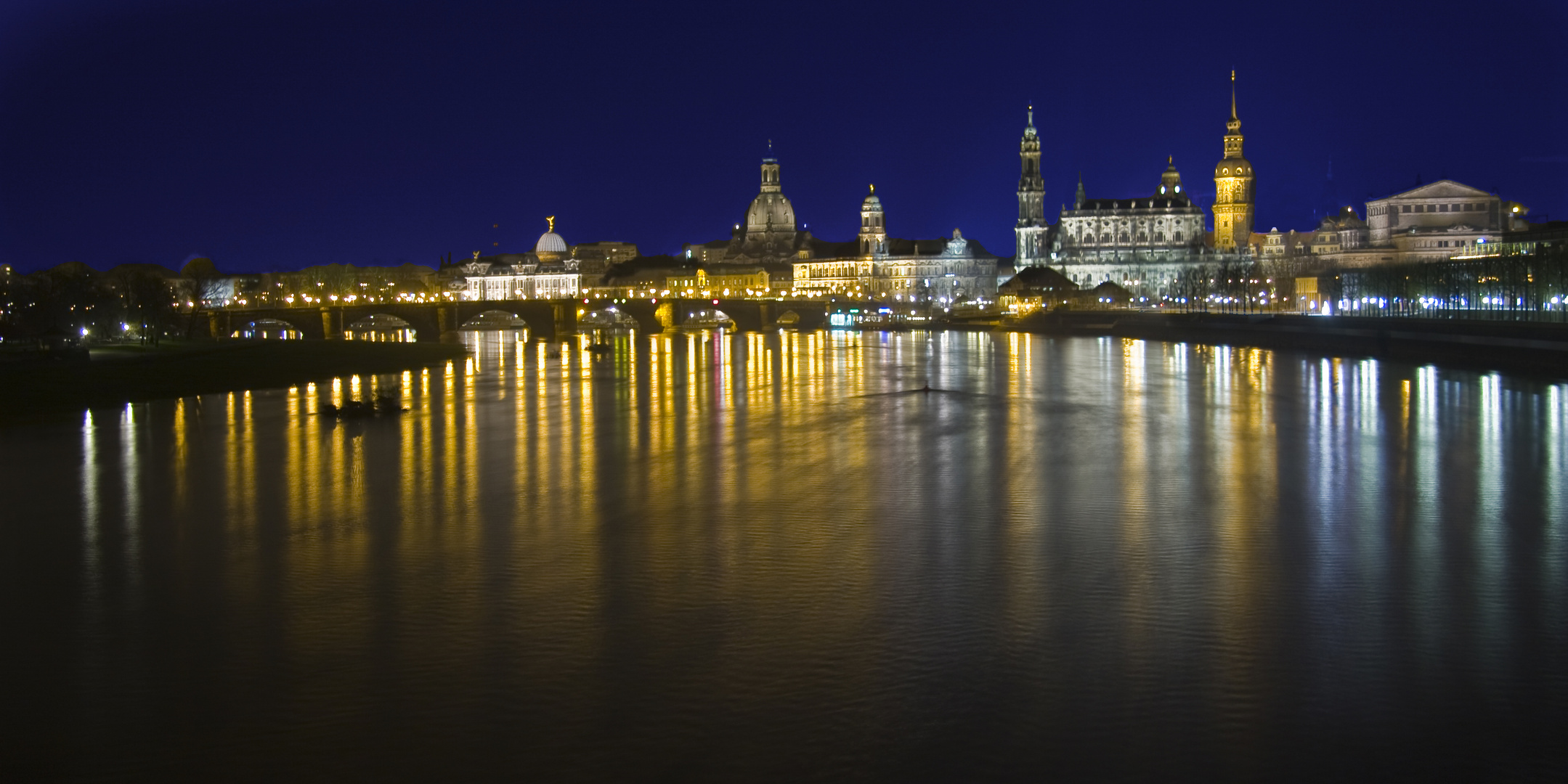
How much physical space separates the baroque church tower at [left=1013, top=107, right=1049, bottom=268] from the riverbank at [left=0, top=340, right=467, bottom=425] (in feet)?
271

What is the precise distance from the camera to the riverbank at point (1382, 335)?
1485 inches

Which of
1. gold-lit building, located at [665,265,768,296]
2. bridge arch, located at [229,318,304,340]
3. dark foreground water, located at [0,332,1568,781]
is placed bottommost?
dark foreground water, located at [0,332,1568,781]

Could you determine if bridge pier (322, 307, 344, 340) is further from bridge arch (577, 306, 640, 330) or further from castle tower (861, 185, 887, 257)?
castle tower (861, 185, 887, 257)

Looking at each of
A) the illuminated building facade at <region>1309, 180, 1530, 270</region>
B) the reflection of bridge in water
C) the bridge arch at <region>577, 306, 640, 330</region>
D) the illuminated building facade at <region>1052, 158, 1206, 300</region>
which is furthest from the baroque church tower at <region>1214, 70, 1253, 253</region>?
the bridge arch at <region>577, 306, 640, 330</region>

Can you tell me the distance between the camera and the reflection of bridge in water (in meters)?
81.4

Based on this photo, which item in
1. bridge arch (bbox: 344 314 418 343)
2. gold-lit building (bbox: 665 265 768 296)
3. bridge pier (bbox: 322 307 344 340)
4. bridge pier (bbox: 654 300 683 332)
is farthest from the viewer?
gold-lit building (bbox: 665 265 768 296)

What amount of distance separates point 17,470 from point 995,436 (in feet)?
48.3

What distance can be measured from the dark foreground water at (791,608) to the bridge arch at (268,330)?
54.6 meters

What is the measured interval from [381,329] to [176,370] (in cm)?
5931

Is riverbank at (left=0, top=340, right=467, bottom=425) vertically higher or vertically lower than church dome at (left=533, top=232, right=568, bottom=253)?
lower

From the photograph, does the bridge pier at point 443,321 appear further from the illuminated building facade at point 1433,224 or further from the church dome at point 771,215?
the church dome at point 771,215

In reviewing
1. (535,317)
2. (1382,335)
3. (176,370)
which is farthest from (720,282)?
(176,370)

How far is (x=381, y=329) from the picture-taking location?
96.2 m

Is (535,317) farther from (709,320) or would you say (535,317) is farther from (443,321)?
(709,320)
